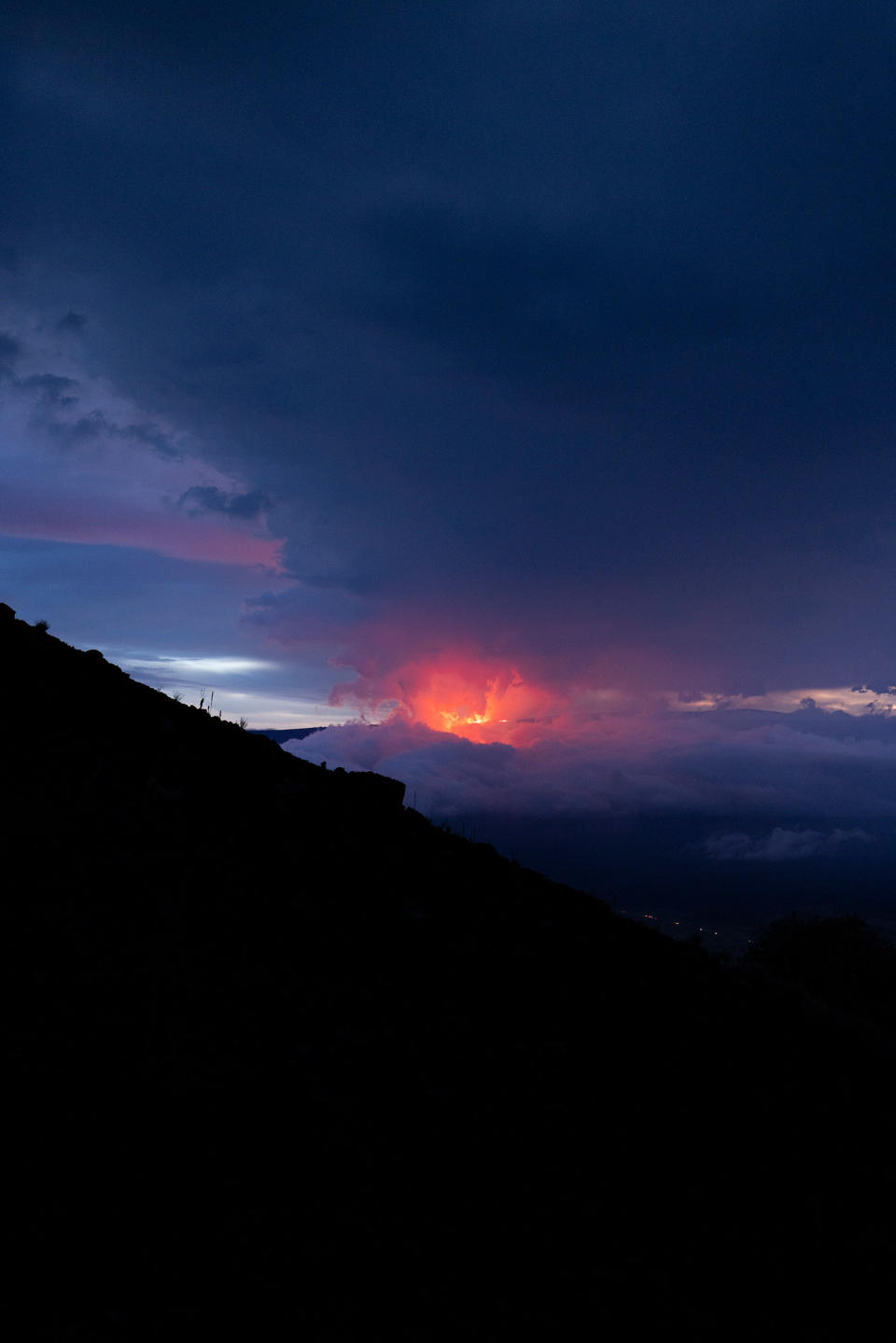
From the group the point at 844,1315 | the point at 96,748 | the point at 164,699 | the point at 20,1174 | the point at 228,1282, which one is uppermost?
the point at 164,699

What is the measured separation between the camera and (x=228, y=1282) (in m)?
7.35

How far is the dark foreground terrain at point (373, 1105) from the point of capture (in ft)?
25.4

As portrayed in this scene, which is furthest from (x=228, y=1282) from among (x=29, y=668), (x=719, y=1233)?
(x=29, y=668)

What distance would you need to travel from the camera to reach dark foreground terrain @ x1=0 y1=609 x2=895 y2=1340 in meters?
7.74

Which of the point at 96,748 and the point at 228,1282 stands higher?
the point at 96,748

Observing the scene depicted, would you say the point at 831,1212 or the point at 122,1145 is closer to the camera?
the point at 122,1145

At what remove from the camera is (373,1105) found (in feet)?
35.5

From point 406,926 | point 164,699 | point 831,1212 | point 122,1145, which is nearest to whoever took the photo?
point 122,1145

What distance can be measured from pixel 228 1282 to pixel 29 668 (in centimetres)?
2253

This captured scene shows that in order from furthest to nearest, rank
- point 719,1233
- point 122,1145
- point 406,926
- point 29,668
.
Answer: point 29,668
point 406,926
point 719,1233
point 122,1145

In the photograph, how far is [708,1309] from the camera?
347 inches

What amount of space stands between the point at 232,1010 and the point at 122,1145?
353cm

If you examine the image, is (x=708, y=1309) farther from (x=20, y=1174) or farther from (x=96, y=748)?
(x=96, y=748)

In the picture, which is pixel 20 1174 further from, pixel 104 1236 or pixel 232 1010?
pixel 232 1010
